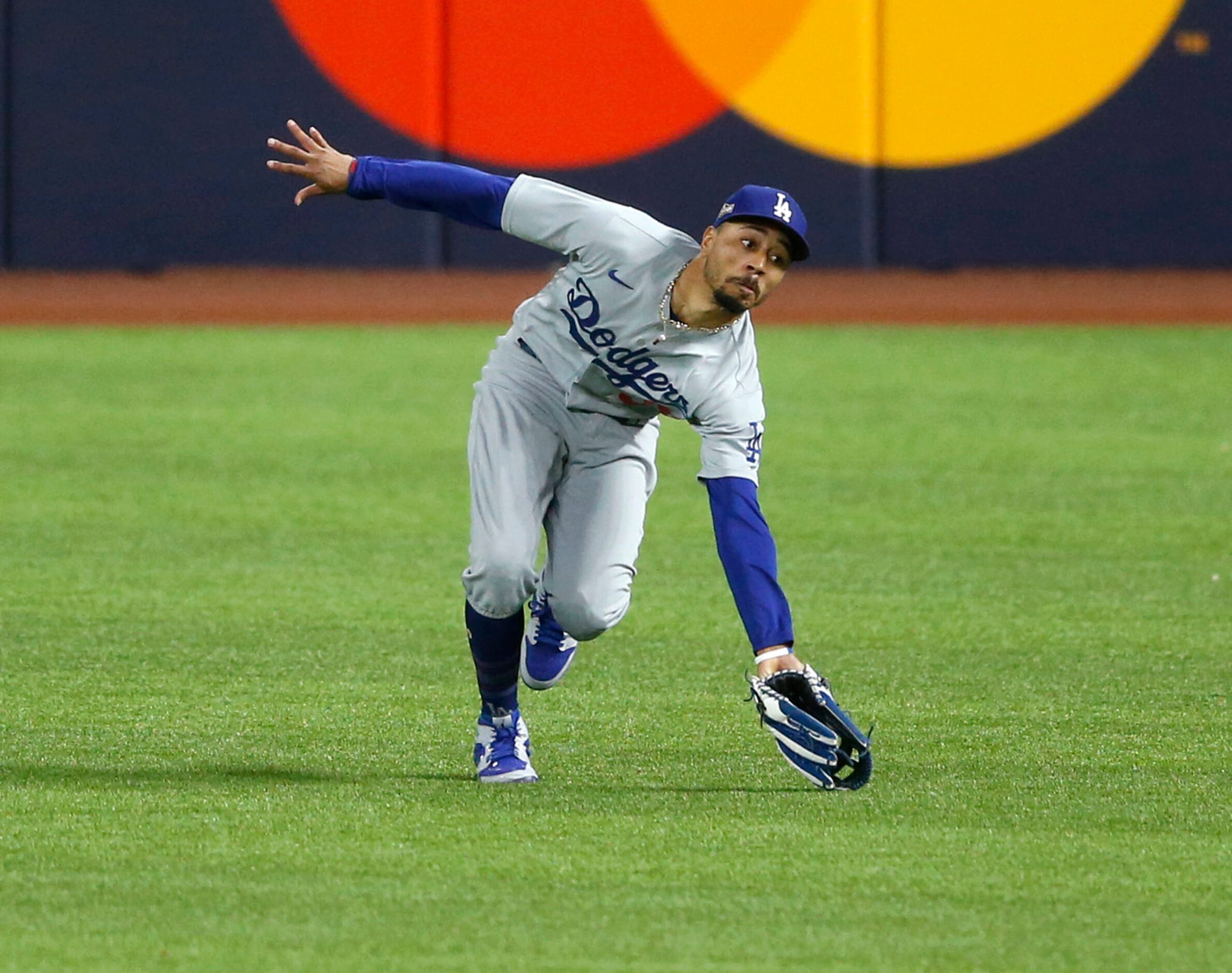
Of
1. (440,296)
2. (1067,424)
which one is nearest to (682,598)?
(1067,424)

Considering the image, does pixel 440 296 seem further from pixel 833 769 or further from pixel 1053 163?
pixel 833 769

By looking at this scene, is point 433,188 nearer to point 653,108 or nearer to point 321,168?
point 321,168

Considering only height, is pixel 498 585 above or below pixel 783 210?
below

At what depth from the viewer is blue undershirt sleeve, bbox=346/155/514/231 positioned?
5.31 metres

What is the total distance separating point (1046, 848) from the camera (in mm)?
4711

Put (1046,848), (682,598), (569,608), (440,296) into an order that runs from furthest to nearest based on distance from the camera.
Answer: (440,296) < (682,598) < (569,608) < (1046,848)

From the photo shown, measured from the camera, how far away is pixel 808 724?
5031mm

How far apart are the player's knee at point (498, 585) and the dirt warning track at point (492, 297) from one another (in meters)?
11.9

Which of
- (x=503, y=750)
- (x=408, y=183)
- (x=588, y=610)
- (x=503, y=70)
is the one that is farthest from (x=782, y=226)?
(x=503, y=70)

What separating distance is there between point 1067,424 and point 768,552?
759 centimetres

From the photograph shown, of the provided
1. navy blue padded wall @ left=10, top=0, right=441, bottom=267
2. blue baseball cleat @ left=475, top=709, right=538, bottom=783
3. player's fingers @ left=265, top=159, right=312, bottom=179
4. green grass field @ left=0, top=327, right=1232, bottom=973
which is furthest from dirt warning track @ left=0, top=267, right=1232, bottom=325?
blue baseball cleat @ left=475, top=709, right=538, bottom=783

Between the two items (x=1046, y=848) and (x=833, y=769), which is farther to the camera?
(x=833, y=769)

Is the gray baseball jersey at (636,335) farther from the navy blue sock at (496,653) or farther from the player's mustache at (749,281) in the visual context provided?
the navy blue sock at (496,653)

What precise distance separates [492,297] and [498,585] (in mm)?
13358
